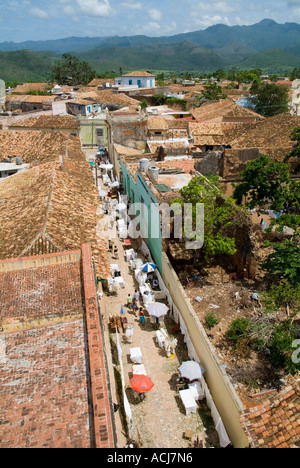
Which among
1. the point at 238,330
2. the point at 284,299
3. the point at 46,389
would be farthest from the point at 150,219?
the point at 46,389

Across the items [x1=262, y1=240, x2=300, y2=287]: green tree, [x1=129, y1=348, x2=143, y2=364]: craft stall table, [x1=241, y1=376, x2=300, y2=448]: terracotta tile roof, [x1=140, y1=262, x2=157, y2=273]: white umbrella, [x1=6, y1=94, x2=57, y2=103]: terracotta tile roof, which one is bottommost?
[x1=129, y1=348, x2=143, y2=364]: craft stall table

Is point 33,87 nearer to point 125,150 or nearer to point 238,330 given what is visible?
point 125,150

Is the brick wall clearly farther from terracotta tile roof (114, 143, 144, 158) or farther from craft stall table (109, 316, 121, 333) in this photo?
terracotta tile roof (114, 143, 144, 158)

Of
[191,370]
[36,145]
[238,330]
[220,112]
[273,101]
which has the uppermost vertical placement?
[273,101]

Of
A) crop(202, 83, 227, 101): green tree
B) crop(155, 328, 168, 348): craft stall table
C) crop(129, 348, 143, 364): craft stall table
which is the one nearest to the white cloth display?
crop(155, 328, 168, 348): craft stall table

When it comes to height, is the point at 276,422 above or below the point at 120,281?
above

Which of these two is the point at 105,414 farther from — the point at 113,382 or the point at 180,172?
the point at 180,172

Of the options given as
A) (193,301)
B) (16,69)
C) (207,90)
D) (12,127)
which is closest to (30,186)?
(193,301)
